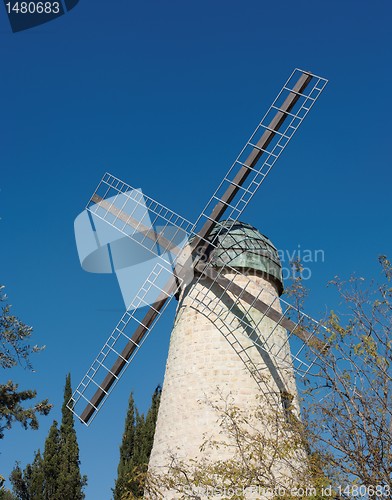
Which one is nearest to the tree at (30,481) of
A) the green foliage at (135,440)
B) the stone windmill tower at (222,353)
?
the green foliage at (135,440)

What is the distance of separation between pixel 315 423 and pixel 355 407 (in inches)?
22.8

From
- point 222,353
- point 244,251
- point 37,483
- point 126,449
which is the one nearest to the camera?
point 222,353

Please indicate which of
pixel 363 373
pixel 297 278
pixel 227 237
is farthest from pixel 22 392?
pixel 363 373

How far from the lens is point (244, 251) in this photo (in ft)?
37.5

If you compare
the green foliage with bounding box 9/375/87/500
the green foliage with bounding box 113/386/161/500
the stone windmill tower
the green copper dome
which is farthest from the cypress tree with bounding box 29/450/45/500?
the green copper dome

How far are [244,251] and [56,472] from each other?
11.0 metres

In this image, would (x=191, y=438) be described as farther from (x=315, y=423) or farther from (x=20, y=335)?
(x=20, y=335)

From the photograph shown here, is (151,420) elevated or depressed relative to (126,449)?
elevated

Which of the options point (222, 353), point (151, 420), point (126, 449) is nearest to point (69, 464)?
point (126, 449)

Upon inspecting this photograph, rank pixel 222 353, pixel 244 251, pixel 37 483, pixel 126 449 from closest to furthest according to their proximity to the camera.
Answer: pixel 222 353
pixel 244 251
pixel 37 483
pixel 126 449

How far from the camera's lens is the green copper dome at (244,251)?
448 inches

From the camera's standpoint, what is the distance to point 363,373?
7.43 m

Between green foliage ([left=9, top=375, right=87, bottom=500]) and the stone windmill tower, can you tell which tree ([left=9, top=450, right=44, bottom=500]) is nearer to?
green foliage ([left=9, top=375, right=87, bottom=500])

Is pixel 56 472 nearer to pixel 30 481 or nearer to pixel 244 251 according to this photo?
Answer: pixel 30 481
